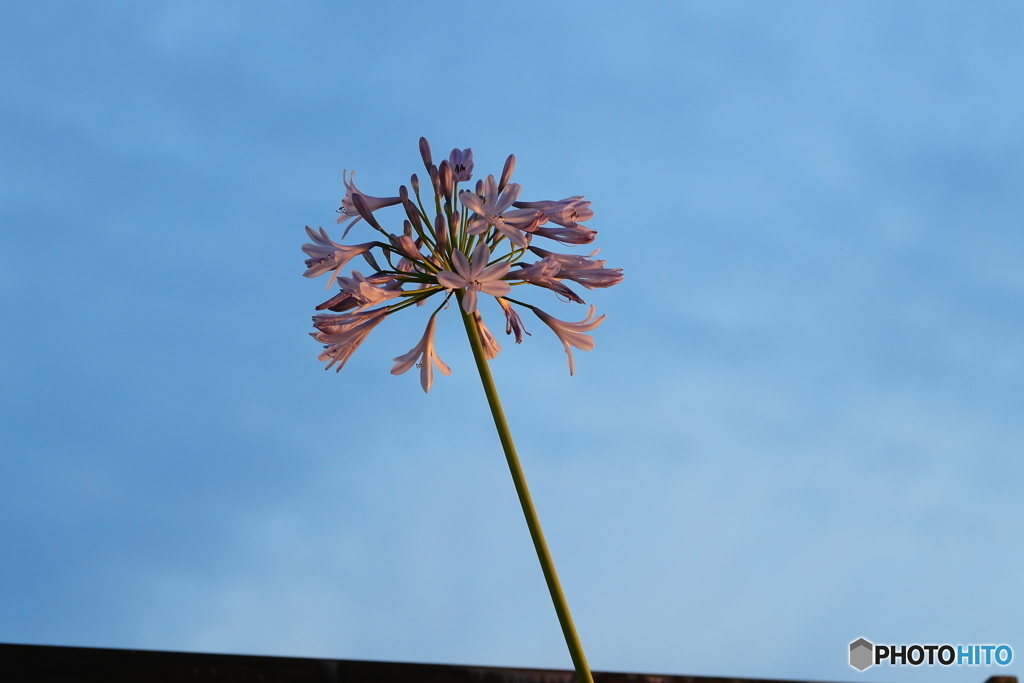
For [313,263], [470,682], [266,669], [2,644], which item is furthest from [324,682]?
[313,263]

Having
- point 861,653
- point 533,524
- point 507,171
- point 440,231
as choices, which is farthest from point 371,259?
point 861,653

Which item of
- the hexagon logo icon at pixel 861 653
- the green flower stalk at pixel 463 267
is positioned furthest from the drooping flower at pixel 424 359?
the hexagon logo icon at pixel 861 653

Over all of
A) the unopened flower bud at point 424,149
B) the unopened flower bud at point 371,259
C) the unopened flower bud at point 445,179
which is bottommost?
the unopened flower bud at point 371,259

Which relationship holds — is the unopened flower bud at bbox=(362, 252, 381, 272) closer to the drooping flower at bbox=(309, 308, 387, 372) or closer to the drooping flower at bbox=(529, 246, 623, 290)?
the drooping flower at bbox=(309, 308, 387, 372)

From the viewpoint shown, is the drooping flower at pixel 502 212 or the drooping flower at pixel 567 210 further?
the drooping flower at pixel 567 210

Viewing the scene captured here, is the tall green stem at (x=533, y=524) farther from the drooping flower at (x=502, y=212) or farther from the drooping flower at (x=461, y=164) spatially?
the drooping flower at (x=461, y=164)

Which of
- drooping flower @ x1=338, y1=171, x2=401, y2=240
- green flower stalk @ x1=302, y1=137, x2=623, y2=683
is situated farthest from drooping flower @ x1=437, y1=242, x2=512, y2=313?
drooping flower @ x1=338, y1=171, x2=401, y2=240

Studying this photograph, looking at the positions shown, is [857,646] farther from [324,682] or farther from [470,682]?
[324,682]

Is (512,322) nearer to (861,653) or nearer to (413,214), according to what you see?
(413,214)
